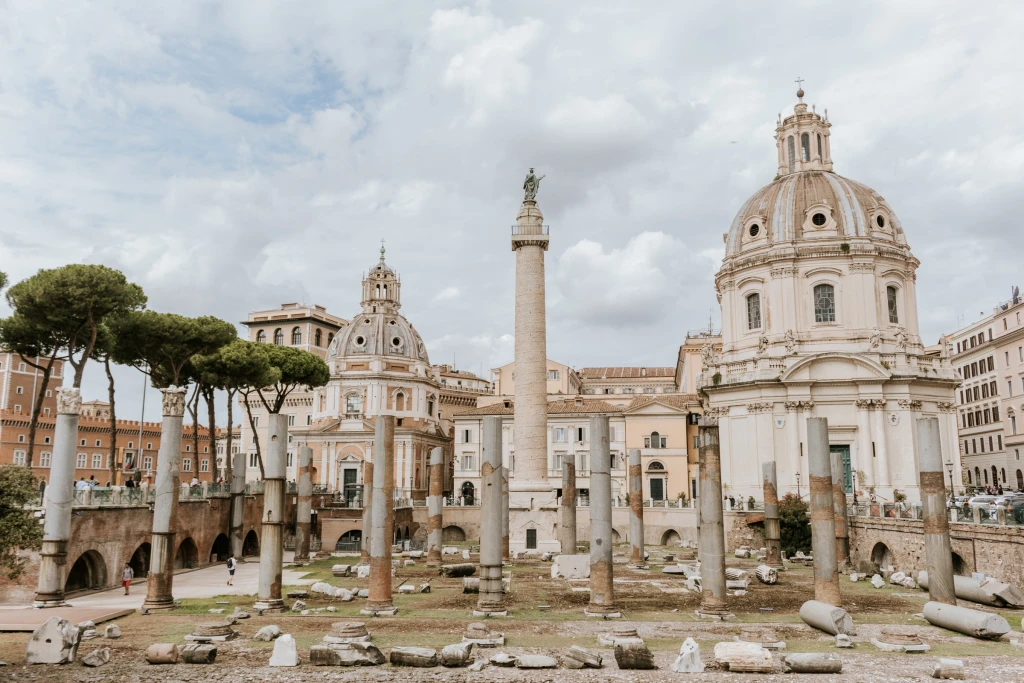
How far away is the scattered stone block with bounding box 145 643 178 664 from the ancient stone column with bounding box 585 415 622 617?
369 inches

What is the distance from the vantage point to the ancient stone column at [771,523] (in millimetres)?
32250

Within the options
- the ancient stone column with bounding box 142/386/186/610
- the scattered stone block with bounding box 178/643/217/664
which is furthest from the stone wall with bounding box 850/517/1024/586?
the ancient stone column with bounding box 142/386/186/610

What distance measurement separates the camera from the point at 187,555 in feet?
112

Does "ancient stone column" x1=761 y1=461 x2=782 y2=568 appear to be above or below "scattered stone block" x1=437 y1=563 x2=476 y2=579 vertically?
above

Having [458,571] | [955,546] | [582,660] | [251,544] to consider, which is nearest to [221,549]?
[251,544]

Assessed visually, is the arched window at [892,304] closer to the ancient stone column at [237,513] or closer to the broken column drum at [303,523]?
the broken column drum at [303,523]

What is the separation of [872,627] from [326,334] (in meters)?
81.0

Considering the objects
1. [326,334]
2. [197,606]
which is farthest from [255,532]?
[326,334]

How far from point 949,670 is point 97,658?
15.1 metres

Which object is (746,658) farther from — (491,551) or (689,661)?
(491,551)

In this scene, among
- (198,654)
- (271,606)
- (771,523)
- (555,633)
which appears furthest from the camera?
(771,523)

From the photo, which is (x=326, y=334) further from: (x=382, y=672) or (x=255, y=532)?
(x=382, y=672)

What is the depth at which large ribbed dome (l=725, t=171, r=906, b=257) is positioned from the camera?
45719 millimetres

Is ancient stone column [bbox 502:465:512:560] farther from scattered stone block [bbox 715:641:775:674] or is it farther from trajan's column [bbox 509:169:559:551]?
scattered stone block [bbox 715:641:775:674]
